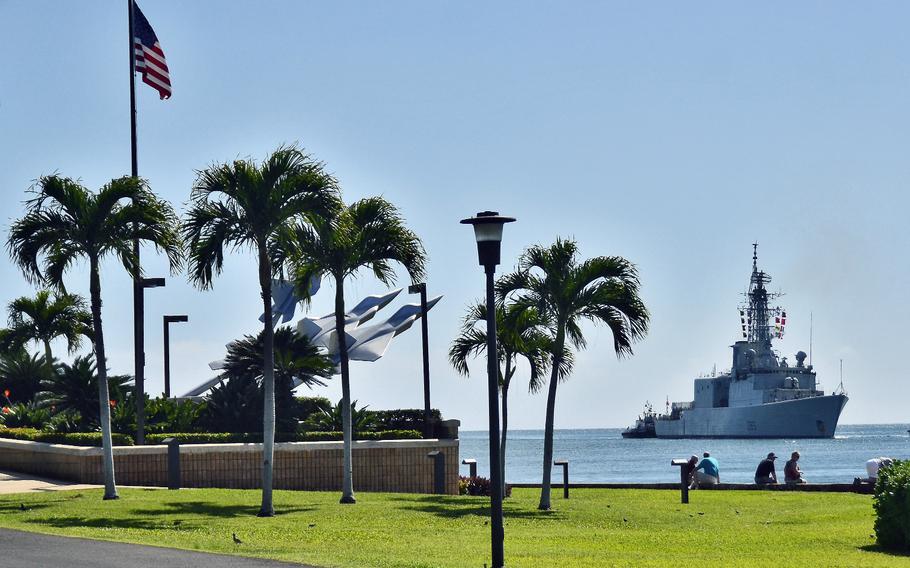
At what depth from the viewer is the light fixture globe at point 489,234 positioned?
618 inches

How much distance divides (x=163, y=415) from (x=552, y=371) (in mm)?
11019

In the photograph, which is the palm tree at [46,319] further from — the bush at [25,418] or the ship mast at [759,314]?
the ship mast at [759,314]

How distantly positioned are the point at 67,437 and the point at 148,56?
10.2 metres

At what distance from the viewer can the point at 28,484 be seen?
2661 centimetres

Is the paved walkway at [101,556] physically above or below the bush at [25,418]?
below

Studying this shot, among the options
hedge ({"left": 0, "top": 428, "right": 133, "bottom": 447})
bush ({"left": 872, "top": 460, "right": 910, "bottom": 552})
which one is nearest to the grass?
bush ({"left": 872, "top": 460, "right": 910, "bottom": 552})

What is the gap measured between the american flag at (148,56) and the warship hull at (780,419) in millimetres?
129834

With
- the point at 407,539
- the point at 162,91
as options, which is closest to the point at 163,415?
the point at 162,91

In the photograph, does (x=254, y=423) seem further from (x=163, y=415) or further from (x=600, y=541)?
(x=600, y=541)

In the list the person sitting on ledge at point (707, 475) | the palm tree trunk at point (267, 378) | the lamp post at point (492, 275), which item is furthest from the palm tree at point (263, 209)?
the person sitting on ledge at point (707, 475)

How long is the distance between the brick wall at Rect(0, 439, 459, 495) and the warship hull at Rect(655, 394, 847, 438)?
128238 mm

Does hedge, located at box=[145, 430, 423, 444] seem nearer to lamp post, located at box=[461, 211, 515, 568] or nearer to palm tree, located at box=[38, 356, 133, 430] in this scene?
palm tree, located at box=[38, 356, 133, 430]

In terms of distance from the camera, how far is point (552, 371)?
26.7 m

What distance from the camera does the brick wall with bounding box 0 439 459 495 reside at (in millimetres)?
27844
